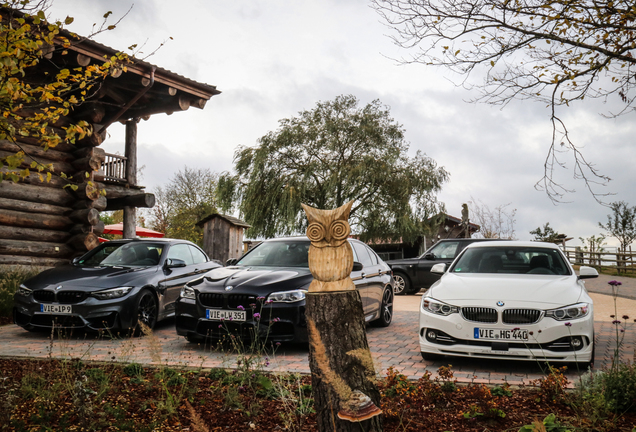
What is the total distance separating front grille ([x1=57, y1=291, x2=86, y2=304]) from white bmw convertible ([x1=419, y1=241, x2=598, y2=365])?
5232 mm

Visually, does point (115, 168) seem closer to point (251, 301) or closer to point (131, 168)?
point (131, 168)

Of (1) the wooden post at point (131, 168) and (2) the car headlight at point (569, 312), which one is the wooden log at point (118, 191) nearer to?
(1) the wooden post at point (131, 168)

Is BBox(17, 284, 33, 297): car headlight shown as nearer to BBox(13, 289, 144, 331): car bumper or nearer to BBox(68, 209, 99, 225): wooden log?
BBox(13, 289, 144, 331): car bumper

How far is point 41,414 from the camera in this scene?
410 cm

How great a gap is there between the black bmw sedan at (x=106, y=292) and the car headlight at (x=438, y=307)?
437cm

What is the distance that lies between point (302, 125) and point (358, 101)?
4.24 metres

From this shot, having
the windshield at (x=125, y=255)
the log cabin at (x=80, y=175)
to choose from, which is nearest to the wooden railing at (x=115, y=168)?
the log cabin at (x=80, y=175)

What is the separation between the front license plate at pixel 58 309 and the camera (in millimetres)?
8141

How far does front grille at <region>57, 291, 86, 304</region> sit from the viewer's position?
8234 mm

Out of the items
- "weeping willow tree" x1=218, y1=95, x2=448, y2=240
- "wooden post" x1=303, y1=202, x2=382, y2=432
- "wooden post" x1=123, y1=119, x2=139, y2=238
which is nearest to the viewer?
"wooden post" x1=303, y1=202, x2=382, y2=432

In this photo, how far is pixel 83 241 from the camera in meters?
14.2

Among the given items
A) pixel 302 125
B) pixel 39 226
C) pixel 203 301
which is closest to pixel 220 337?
pixel 203 301

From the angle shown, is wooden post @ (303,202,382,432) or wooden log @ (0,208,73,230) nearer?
wooden post @ (303,202,382,432)

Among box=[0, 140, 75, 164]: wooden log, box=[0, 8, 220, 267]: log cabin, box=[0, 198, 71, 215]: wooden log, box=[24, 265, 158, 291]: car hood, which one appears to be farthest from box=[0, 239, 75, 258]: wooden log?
box=[24, 265, 158, 291]: car hood
